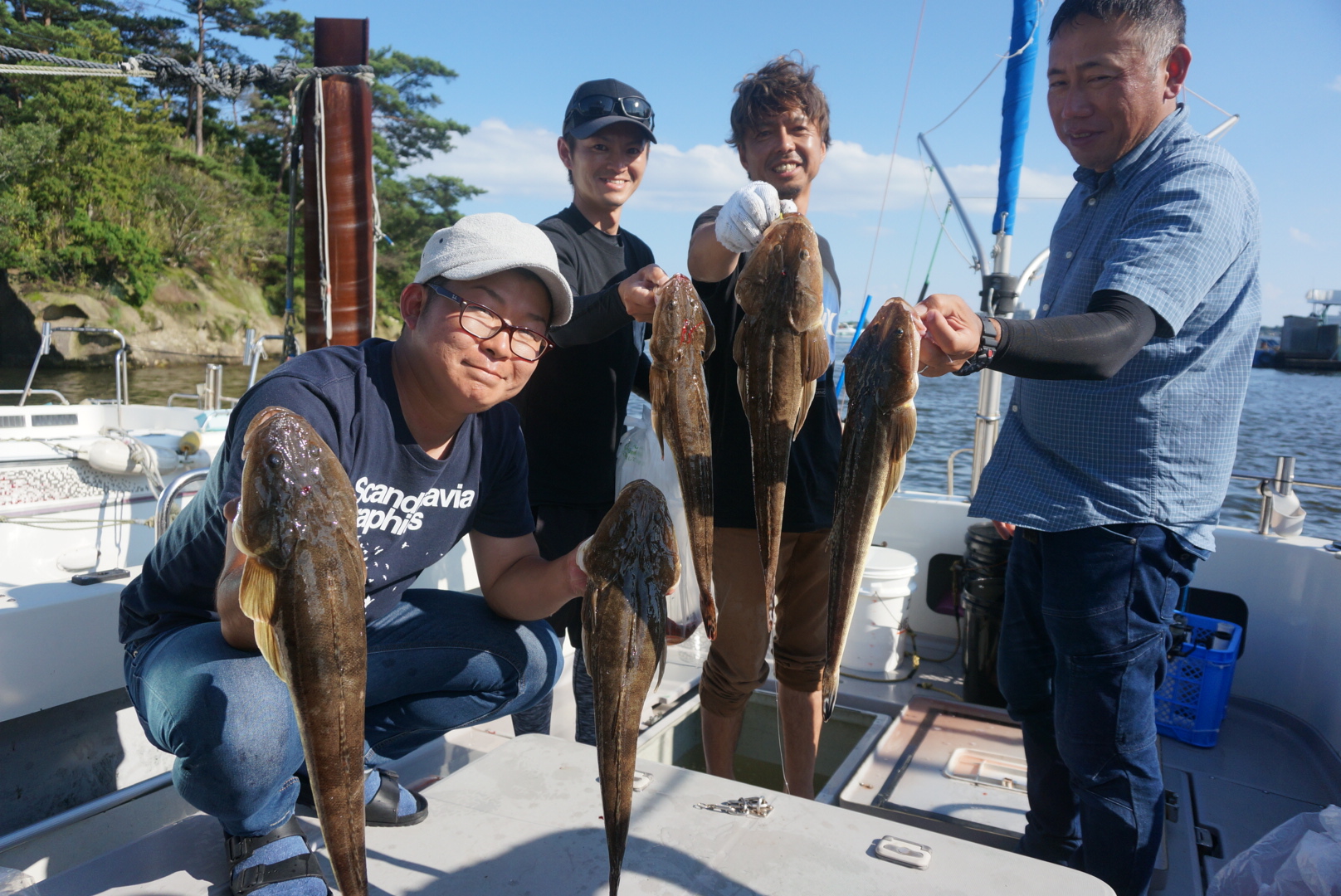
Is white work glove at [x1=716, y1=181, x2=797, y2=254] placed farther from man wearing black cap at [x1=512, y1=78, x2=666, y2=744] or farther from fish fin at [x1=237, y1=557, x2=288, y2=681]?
fish fin at [x1=237, y1=557, x2=288, y2=681]

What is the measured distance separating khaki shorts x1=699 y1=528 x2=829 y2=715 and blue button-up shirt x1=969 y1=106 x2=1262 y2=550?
0.82m

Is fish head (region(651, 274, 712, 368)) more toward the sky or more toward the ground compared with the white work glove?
more toward the ground

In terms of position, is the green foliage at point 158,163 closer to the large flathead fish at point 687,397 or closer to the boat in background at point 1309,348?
the large flathead fish at point 687,397

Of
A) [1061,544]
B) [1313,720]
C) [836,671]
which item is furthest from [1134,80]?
[1313,720]

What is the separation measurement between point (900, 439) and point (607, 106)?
88.5 inches

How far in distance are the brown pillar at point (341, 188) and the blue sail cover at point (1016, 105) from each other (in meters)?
4.37

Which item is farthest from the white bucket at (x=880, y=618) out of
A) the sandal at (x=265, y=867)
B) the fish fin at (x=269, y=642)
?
the fish fin at (x=269, y=642)

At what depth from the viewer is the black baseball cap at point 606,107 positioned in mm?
3488

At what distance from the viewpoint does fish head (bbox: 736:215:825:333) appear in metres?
2.14

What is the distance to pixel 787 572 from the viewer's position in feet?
10.9

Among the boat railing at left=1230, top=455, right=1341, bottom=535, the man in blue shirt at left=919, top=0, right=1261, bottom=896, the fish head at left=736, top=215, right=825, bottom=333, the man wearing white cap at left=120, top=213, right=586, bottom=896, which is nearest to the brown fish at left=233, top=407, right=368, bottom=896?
the man wearing white cap at left=120, top=213, right=586, bottom=896

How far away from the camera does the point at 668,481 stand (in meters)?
3.21

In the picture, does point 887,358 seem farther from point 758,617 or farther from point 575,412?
point 575,412

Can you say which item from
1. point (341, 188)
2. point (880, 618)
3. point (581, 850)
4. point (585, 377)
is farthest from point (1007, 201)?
point (581, 850)
